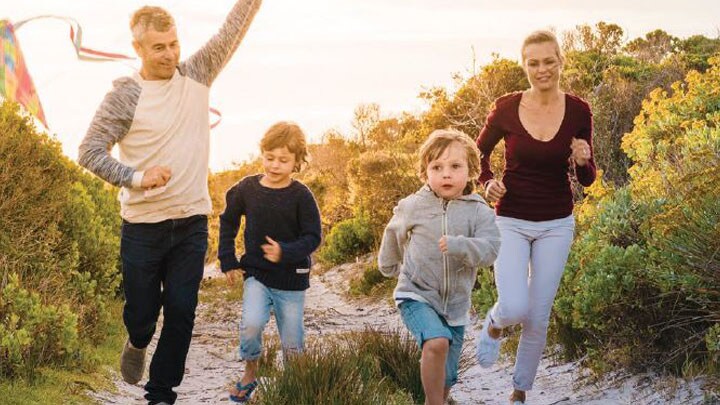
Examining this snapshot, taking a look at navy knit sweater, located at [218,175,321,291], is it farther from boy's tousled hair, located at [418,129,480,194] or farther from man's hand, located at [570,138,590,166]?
man's hand, located at [570,138,590,166]

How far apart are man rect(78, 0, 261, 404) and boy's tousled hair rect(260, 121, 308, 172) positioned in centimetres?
44

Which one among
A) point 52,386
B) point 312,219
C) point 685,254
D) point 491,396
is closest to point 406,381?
point 491,396

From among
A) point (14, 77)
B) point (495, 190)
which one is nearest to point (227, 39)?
point (495, 190)

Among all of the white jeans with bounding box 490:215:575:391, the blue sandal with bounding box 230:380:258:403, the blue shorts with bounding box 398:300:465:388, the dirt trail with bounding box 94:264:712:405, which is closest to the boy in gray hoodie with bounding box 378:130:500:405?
the blue shorts with bounding box 398:300:465:388

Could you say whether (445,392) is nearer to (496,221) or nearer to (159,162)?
(496,221)

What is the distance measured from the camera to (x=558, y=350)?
7.73 meters

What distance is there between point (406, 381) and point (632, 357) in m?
1.54

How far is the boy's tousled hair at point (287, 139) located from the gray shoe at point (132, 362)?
1537 mm

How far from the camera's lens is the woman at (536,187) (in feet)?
18.6

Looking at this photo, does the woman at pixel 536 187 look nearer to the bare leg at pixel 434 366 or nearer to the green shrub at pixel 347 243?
the bare leg at pixel 434 366

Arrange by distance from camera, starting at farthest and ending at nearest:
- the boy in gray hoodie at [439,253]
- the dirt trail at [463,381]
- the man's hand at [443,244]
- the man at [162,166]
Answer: the dirt trail at [463,381], the man at [162,166], the boy in gray hoodie at [439,253], the man's hand at [443,244]

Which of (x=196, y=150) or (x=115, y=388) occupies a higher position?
(x=196, y=150)

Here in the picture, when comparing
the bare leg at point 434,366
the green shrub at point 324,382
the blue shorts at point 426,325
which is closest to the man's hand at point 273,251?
the green shrub at point 324,382

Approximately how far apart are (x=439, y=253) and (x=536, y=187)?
0.91 metres
